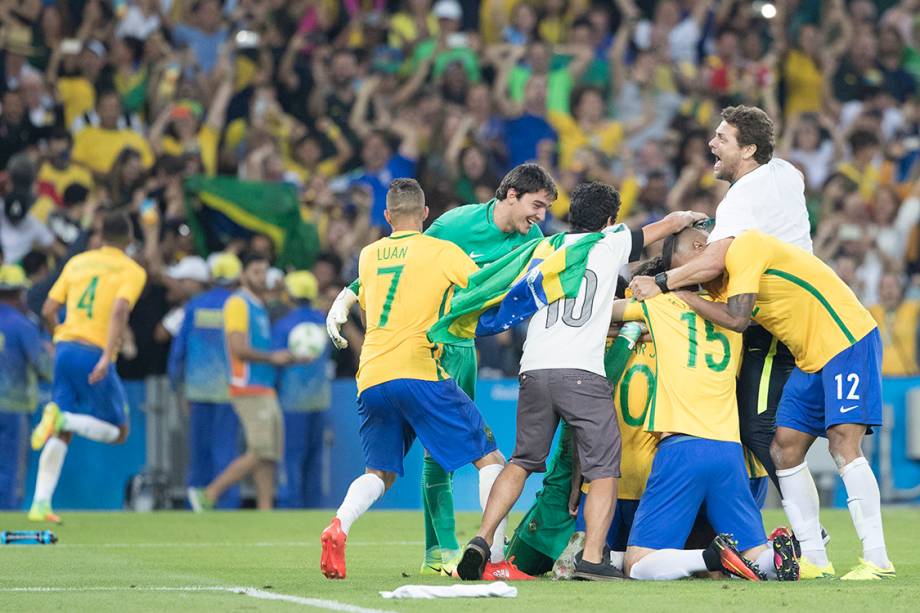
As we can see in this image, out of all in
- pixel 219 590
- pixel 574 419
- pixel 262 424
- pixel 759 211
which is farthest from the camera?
pixel 262 424

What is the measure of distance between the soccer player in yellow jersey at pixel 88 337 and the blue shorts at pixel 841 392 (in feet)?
22.1

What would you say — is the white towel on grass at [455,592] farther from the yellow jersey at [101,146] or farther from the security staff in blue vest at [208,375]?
the yellow jersey at [101,146]

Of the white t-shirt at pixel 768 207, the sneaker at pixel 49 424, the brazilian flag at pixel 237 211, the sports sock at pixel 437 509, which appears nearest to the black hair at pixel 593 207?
the white t-shirt at pixel 768 207

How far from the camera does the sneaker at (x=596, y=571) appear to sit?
8.33 meters

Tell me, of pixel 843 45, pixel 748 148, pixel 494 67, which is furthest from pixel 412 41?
pixel 748 148

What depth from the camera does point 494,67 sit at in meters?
20.1

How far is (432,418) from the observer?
8.95 m

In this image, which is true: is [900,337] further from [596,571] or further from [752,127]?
[596,571]

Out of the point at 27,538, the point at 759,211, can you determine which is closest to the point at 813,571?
the point at 759,211

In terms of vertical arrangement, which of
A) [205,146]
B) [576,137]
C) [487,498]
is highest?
[576,137]

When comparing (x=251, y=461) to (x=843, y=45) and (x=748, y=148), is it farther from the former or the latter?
(x=843, y=45)

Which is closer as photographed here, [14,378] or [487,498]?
[487,498]

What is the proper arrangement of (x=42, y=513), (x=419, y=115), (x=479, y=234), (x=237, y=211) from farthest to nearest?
Result: 1. (x=419, y=115)
2. (x=237, y=211)
3. (x=42, y=513)
4. (x=479, y=234)

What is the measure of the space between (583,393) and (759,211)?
1.52 metres
